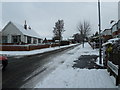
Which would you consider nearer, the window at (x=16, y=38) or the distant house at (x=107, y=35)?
the window at (x=16, y=38)

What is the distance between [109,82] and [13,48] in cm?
2417

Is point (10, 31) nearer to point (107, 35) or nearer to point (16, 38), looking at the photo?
point (16, 38)

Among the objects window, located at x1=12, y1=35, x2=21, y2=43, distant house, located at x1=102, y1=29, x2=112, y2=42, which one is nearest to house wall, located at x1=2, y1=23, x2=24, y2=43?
window, located at x1=12, y1=35, x2=21, y2=43

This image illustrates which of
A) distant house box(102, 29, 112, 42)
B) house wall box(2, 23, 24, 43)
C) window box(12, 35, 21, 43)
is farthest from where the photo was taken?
distant house box(102, 29, 112, 42)

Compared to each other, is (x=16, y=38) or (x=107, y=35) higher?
(x=107, y=35)

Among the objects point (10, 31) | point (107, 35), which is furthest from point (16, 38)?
point (107, 35)

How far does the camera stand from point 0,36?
42.1m

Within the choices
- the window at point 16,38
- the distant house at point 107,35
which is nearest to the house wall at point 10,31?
the window at point 16,38

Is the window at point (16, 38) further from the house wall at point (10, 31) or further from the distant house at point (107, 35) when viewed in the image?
the distant house at point (107, 35)

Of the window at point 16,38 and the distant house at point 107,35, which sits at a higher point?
the distant house at point 107,35

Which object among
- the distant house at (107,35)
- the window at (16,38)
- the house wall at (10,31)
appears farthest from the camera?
the distant house at (107,35)

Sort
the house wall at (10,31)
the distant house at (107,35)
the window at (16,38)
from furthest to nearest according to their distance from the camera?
the distant house at (107,35) → the window at (16,38) → the house wall at (10,31)

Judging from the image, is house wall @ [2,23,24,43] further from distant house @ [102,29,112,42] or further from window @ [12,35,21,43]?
distant house @ [102,29,112,42]

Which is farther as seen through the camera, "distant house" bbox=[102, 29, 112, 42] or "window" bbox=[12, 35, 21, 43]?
"distant house" bbox=[102, 29, 112, 42]
